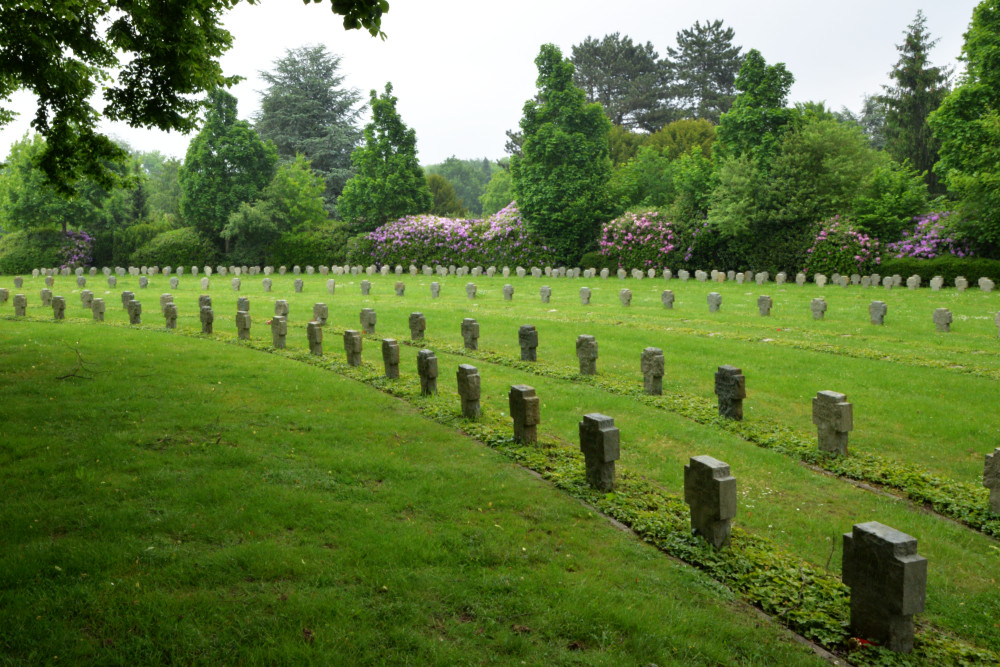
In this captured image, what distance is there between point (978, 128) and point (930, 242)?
5.12 metres

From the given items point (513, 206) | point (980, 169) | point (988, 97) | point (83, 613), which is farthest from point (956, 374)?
point (513, 206)

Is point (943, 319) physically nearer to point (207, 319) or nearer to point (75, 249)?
point (207, 319)

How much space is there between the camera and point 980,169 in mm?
27906

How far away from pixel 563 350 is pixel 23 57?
11.3 m

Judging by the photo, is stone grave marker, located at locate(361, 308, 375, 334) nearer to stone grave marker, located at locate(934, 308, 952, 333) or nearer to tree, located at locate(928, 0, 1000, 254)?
stone grave marker, located at locate(934, 308, 952, 333)

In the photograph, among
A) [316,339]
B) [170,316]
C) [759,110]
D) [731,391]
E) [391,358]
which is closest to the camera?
[731,391]

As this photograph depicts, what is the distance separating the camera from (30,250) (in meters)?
46.8

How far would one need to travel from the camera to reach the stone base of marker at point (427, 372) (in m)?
10.7

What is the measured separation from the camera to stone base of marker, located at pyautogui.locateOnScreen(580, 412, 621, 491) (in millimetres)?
6719

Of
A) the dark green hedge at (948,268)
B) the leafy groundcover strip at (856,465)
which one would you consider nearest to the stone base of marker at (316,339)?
the leafy groundcover strip at (856,465)

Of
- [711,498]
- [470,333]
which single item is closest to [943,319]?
[470,333]

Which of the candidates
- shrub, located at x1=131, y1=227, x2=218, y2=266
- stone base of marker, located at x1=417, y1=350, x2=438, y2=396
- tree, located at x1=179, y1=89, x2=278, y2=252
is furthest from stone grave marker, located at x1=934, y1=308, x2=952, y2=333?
shrub, located at x1=131, y1=227, x2=218, y2=266

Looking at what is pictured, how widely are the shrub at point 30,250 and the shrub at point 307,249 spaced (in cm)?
1536

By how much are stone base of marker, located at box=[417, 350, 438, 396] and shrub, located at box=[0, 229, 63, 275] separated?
47.0 meters
